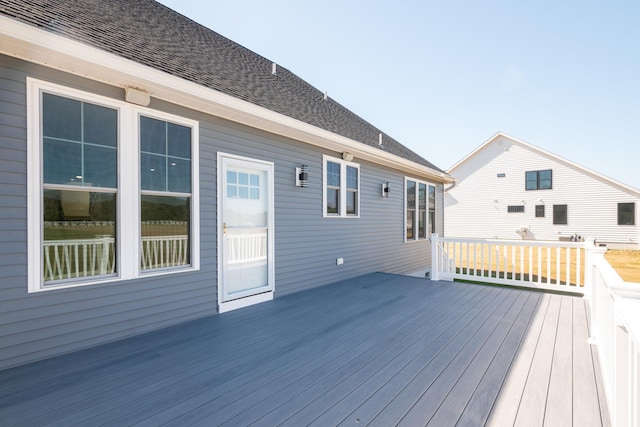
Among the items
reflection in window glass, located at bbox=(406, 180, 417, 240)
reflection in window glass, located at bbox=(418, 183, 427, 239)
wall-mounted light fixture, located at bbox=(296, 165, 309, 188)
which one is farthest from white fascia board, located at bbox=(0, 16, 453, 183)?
reflection in window glass, located at bbox=(418, 183, 427, 239)

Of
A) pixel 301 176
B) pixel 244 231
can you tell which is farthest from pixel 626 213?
pixel 244 231

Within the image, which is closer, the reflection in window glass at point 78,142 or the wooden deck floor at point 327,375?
the wooden deck floor at point 327,375

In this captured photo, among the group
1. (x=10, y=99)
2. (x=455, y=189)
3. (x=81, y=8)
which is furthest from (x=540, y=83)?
(x=10, y=99)

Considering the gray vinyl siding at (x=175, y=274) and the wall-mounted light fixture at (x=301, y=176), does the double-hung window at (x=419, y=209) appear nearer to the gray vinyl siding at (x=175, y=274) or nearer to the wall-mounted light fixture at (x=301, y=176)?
the gray vinyl siding at (x=175, y=274)

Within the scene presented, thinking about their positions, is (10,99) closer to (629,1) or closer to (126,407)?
(126,407)

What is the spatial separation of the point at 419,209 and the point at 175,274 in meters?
7.31

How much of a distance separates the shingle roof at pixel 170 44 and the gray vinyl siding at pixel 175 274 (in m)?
0.42

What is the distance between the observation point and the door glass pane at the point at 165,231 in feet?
11.0

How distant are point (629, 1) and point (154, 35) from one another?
33.4 feet

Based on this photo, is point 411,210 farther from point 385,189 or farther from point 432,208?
point 385,189

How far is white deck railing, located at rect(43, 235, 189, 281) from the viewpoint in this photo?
275 cm

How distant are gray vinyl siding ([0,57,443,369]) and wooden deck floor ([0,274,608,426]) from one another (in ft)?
0.76

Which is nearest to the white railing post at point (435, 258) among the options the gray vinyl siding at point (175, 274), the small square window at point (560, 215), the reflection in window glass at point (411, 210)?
the gray vinyl siding at point (175, 274)

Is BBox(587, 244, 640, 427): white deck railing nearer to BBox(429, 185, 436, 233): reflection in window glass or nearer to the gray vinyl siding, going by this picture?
the gray vinyl siding
